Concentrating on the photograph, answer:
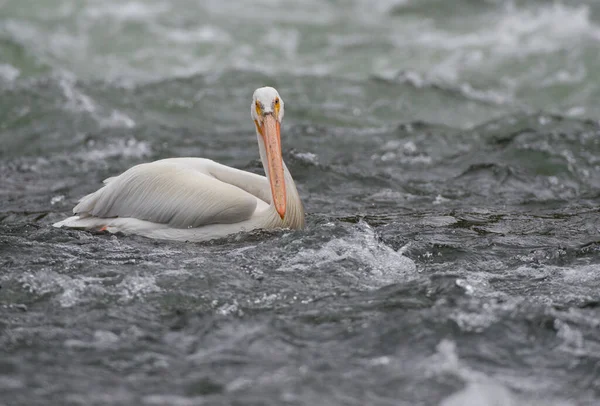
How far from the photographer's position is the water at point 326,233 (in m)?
2.89

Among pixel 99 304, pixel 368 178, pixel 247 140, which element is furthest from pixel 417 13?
pixel 99 304

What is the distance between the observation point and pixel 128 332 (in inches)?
124

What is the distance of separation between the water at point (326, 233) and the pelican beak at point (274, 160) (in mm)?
225

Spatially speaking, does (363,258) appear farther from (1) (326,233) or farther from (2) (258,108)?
(2) (258,108)

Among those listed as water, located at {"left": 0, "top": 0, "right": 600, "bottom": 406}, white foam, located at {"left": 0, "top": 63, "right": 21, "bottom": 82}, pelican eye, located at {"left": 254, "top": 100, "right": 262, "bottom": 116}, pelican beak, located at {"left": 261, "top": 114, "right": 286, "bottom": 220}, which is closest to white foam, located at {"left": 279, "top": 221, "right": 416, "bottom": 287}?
water, located at {"left": 0, "top": 0, "right": 600, "bottom": 406}

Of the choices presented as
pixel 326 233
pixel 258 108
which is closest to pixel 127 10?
pixel 258 108

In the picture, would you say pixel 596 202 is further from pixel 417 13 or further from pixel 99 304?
pixel 417 13

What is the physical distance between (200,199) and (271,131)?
0.49m

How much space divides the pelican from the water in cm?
15

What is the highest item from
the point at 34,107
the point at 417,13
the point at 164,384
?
the point at 417,13

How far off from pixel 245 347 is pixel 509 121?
202 inches

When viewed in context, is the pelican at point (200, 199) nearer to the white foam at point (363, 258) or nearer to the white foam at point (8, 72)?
the white foam at point (363, 258)

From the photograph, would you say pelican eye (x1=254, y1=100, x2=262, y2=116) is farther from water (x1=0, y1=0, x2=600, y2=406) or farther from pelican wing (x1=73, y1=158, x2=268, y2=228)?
water (x1=0, y1=0, x2=600, y2=406)

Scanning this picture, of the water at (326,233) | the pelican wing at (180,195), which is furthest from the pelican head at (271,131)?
the water at (326,233)
